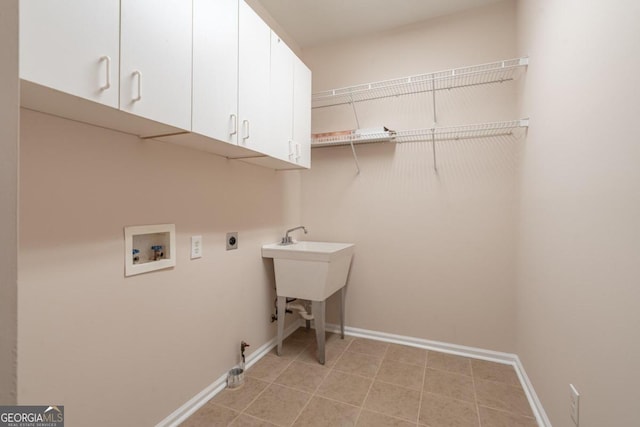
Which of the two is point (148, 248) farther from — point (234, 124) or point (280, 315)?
point (280, 315)

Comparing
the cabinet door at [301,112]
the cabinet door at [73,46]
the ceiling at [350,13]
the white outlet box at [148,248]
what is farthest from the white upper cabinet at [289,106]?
the cabinet door at [73,46]

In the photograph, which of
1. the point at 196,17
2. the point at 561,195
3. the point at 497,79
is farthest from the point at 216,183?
the point at 497,79

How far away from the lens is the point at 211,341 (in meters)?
1.75

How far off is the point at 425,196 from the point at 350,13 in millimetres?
1630

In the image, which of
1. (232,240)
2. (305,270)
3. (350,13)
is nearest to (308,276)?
(305,270)

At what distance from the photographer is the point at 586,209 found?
1100mm

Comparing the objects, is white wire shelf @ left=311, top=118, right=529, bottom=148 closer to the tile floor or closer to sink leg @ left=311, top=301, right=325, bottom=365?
sink leg @ left=311, top=301, right=325, bottom=365

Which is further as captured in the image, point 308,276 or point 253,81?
point 308,276

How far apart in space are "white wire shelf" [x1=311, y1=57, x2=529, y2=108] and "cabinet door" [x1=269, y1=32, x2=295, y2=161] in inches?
27.0

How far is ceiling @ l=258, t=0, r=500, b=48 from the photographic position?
2213 mm

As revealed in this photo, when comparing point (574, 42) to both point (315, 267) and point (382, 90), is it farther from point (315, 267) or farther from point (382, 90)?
point (315, 267)

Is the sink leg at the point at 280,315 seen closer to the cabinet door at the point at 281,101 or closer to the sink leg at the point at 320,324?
the sink leg at the point at 320,324

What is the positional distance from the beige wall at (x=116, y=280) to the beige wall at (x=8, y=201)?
2.46 feet

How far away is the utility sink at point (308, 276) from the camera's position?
2070 mm
